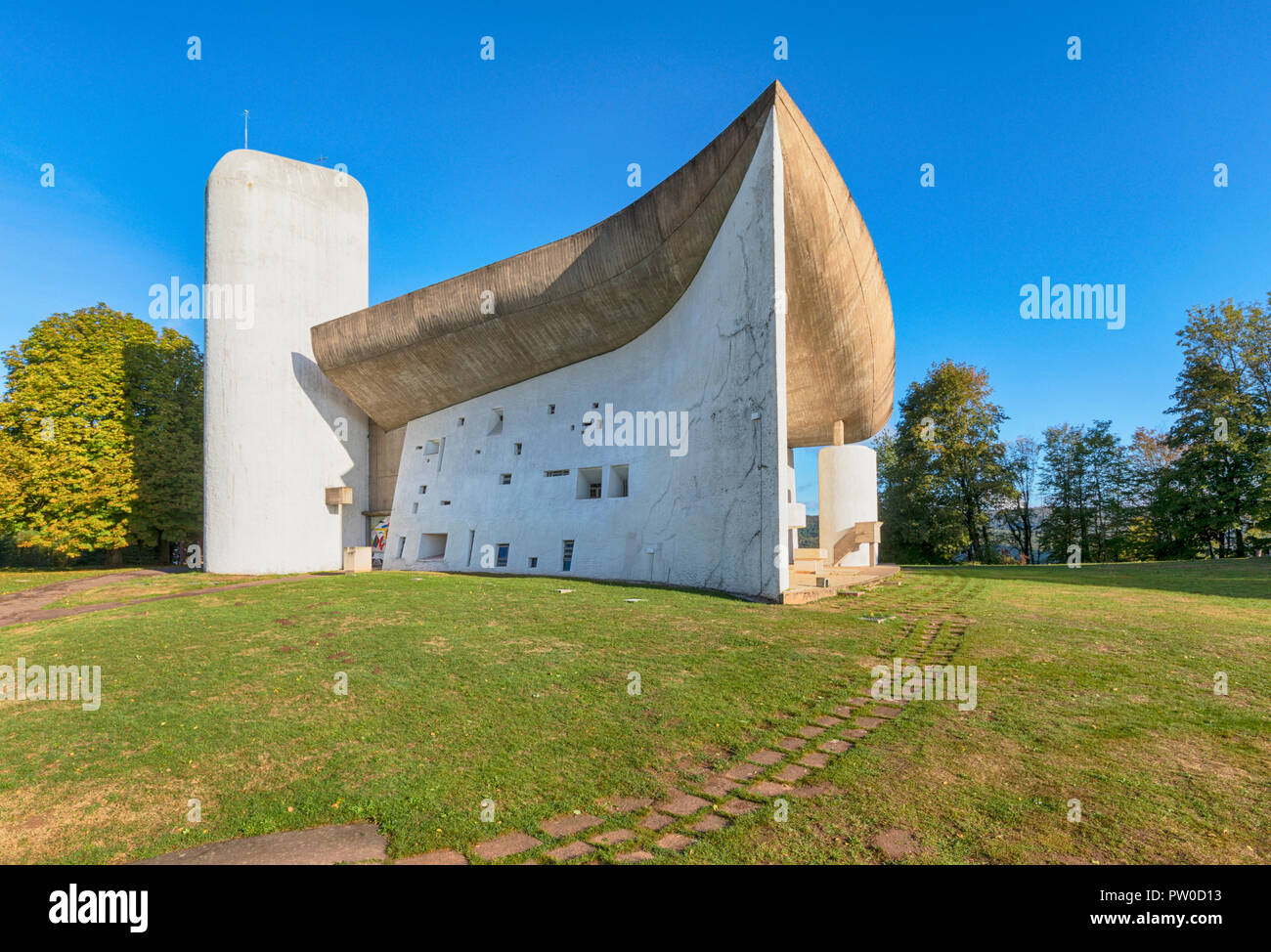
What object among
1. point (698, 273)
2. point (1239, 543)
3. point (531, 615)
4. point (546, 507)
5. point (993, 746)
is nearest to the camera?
point (993, 746)

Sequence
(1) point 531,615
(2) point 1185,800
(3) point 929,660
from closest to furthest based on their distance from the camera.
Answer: (2) point 1185,800
(3) point 929,660
(1) point 531,615

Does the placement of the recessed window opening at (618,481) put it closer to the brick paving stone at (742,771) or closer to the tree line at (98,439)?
the brick paving stone at (742,771)

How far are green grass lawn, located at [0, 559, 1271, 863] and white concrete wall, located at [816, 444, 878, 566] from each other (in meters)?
13.3

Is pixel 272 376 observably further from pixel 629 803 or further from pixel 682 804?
pixel 682 804

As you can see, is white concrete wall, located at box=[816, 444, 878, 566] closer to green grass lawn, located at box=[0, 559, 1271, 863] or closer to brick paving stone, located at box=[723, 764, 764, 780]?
green grass lawn, located at box=[0, 559, 1271, 863]

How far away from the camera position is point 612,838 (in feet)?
11.2

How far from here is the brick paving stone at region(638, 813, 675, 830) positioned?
357 cm

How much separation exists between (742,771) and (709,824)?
86 centimetres

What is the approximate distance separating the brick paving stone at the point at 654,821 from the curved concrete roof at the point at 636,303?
44.6 feet

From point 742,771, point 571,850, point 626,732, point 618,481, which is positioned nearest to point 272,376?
point 618,481
